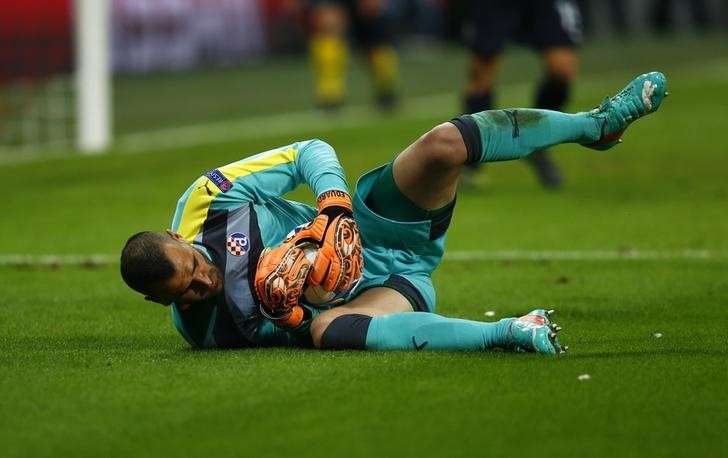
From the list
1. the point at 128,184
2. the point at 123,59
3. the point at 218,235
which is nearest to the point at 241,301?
the point at 218,235

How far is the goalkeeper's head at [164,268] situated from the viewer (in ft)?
18.0

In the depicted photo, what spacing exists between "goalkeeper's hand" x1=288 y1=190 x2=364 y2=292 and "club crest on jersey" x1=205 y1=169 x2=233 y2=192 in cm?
45

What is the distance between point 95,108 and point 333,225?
31.7ft

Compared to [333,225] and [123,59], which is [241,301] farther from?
[123,59]

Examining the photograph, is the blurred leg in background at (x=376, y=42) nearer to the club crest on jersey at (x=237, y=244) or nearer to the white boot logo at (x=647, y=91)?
the white boot logo at (x=647, y=91)

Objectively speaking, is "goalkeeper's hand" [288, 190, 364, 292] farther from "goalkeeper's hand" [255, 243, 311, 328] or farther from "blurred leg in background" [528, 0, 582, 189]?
"blurred leg in background" [528, 0, 582, 189]

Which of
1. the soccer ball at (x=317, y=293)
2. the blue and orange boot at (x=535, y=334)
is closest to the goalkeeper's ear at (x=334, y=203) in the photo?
the soccer ball at (x=317, y=293)

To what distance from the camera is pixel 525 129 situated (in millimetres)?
6008

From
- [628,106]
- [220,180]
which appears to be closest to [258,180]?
[220,180]

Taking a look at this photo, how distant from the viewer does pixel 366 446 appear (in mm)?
4527

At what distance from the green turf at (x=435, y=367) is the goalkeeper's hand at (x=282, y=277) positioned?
0.71 feet

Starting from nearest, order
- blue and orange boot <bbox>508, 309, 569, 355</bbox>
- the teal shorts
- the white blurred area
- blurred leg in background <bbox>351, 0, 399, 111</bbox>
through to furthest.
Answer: blue and orange boot <bbox>508, 309, 569, 355</bbox>, the teal shorts, blurred leg in background <bbox>351, 0, 399, 111</bbox>, the white blurred area

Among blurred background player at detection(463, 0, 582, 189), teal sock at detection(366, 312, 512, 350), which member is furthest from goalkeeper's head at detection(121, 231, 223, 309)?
blurred background player at detection(463, 0, 582, 189)

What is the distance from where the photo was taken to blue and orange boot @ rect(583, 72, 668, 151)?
602cm
